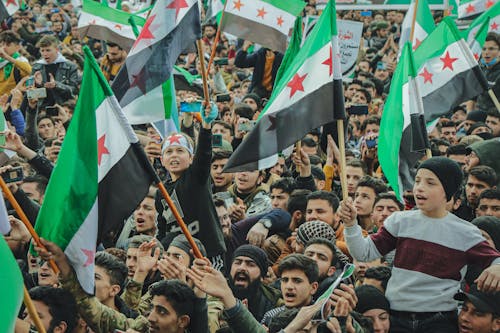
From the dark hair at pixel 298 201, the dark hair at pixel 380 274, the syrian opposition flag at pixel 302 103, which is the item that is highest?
the syrian opposition flag at pixel 302 103

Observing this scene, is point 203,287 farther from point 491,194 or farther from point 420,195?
point 491,194

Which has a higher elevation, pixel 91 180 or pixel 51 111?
pixel 51 111

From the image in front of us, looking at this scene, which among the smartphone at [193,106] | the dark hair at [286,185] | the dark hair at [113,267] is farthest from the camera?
the dark hair at [286,185]

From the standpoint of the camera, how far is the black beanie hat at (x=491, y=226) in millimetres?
6633

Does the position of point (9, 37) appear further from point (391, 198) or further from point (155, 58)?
point (391, 198)

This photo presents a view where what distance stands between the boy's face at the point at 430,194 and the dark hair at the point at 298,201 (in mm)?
2430

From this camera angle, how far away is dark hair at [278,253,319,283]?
6.36 meters

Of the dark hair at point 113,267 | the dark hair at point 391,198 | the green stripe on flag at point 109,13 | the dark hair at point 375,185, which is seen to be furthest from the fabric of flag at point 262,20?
the dark hair at point 113,267

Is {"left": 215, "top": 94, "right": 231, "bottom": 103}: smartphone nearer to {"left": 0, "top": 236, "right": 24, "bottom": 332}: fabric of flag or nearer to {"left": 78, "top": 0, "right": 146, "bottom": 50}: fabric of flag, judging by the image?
{"left": 78, "top": 0, "right": 146, "bottom": 50}: fabric of flag

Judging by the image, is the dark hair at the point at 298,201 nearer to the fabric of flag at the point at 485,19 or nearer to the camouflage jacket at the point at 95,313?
the camouflage jacket at the point at 95,313

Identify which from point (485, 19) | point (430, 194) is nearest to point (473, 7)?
point (485, 19)

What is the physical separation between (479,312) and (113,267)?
235cm

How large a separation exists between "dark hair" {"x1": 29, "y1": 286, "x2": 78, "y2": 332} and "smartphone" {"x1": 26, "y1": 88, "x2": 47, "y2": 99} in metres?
5.31

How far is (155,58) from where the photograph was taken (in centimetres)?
774
